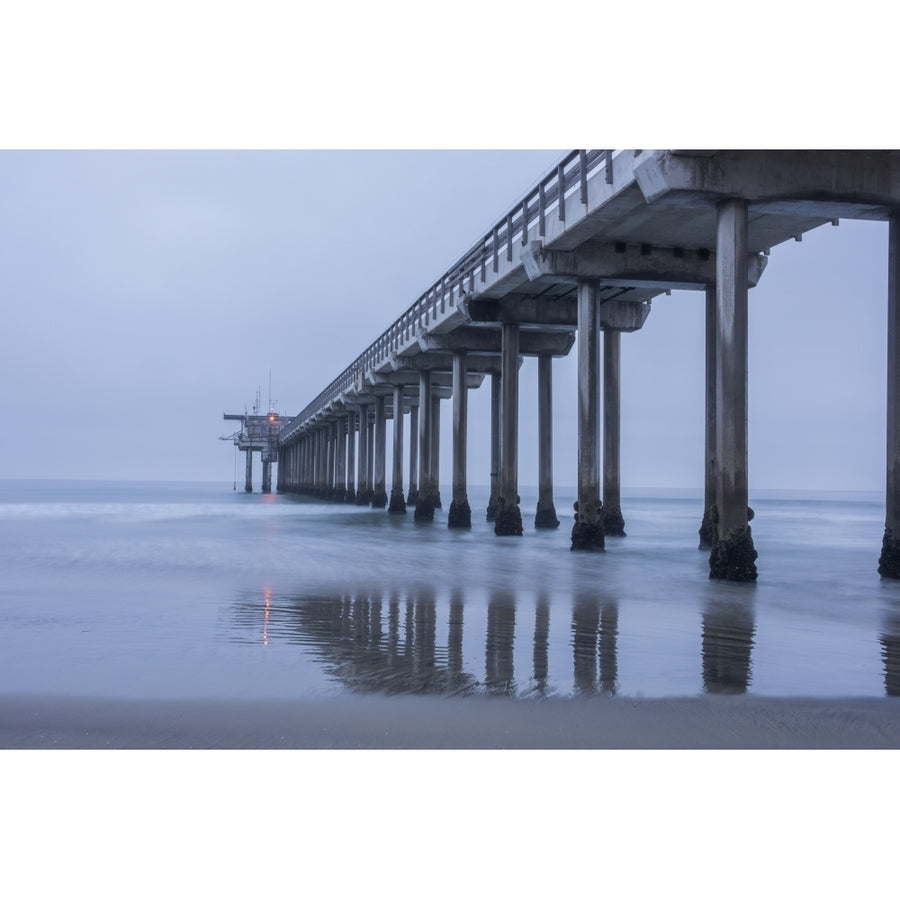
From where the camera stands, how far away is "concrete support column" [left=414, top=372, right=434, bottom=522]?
108 feet

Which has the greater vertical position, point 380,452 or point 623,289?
point 623,289

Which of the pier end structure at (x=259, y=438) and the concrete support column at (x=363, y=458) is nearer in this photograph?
the concrete support column at (x=363, y=458)

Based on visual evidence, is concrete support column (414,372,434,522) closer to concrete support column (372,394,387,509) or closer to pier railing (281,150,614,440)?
pier railing (281,150,614,440)

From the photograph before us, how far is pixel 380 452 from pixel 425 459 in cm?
1199

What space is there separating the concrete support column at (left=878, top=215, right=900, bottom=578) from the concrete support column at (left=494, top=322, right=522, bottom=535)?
10.7 meters

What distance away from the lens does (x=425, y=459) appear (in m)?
33.8

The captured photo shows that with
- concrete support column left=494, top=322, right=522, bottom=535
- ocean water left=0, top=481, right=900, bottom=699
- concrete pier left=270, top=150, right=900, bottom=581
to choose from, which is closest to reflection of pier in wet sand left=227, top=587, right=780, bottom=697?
ocean water left=0, top=481, right=900, bottom=699

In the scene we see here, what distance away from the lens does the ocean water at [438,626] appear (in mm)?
6359

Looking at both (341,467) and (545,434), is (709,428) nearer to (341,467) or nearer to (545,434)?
(545,434)

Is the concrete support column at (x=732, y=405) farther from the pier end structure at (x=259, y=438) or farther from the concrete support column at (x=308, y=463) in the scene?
the pier end structure at (x=259, y=438)

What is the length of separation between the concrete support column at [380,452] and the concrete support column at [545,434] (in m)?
15.8

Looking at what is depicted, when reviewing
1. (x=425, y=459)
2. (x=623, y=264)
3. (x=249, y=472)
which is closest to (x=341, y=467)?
(x=425, y=459)

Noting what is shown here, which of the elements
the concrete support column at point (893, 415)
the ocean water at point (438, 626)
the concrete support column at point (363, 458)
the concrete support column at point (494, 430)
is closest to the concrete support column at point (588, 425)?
the ocean water at point (438, 626)
